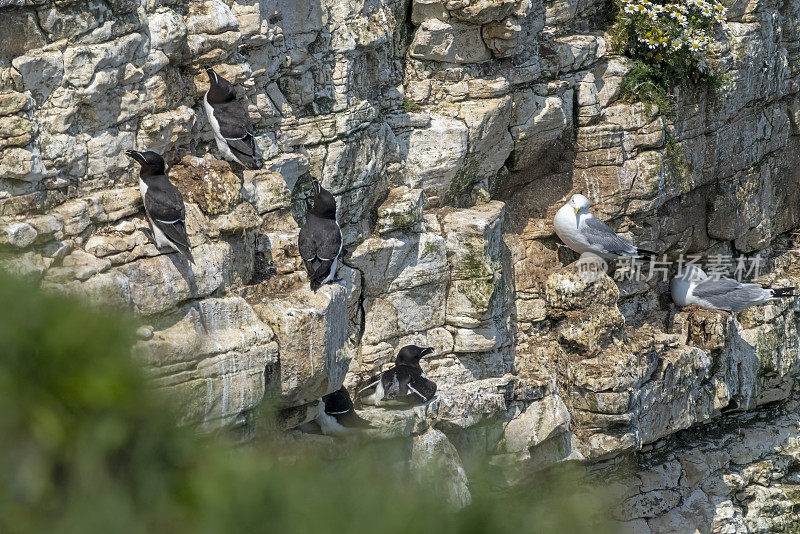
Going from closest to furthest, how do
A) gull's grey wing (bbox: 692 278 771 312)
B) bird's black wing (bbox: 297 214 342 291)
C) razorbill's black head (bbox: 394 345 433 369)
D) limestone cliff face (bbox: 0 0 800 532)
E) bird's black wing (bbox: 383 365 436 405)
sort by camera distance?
limestone cliff face (bbox: 0 0 800 532) < bird's black wing (bbox: 297 214 342 291) < bird's black wing (bbox: 383 365 436 405) < razorbill's black head (bbox: 394 345 433 369) < gull's grey wing (bbox: 692 278 771 312)

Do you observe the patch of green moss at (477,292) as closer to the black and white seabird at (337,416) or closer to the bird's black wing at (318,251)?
the black and white seabird at (337,416)

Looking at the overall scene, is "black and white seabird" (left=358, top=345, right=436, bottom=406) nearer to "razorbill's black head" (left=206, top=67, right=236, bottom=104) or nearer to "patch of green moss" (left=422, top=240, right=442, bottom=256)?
"patch of green moss" (left=422, top=240, right=442, bottom=256)

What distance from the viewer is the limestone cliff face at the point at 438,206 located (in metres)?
6.56

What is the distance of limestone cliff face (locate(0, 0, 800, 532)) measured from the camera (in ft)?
21.5

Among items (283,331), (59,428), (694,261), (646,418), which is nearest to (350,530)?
(59,428)

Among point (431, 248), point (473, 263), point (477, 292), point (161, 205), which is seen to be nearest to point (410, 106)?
point (431, 248)

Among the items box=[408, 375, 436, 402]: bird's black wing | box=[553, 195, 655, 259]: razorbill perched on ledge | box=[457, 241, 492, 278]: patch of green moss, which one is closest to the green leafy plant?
box=[553, 195, 655, 259]: razorbill perched on ledge

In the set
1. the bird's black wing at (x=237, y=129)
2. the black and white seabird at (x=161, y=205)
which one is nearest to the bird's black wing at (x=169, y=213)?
the black and white seabird at (x=161, y=205)

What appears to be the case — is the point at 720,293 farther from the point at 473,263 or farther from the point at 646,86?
the point at 473,263

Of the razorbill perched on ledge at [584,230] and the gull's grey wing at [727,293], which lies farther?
the gull's grey wing at [727,293]

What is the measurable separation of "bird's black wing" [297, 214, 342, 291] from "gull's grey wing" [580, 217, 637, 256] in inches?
137

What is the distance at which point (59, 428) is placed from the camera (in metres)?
3.26

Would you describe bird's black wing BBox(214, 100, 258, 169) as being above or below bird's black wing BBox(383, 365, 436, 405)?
above

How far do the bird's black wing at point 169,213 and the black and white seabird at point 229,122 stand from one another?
0.89 m
